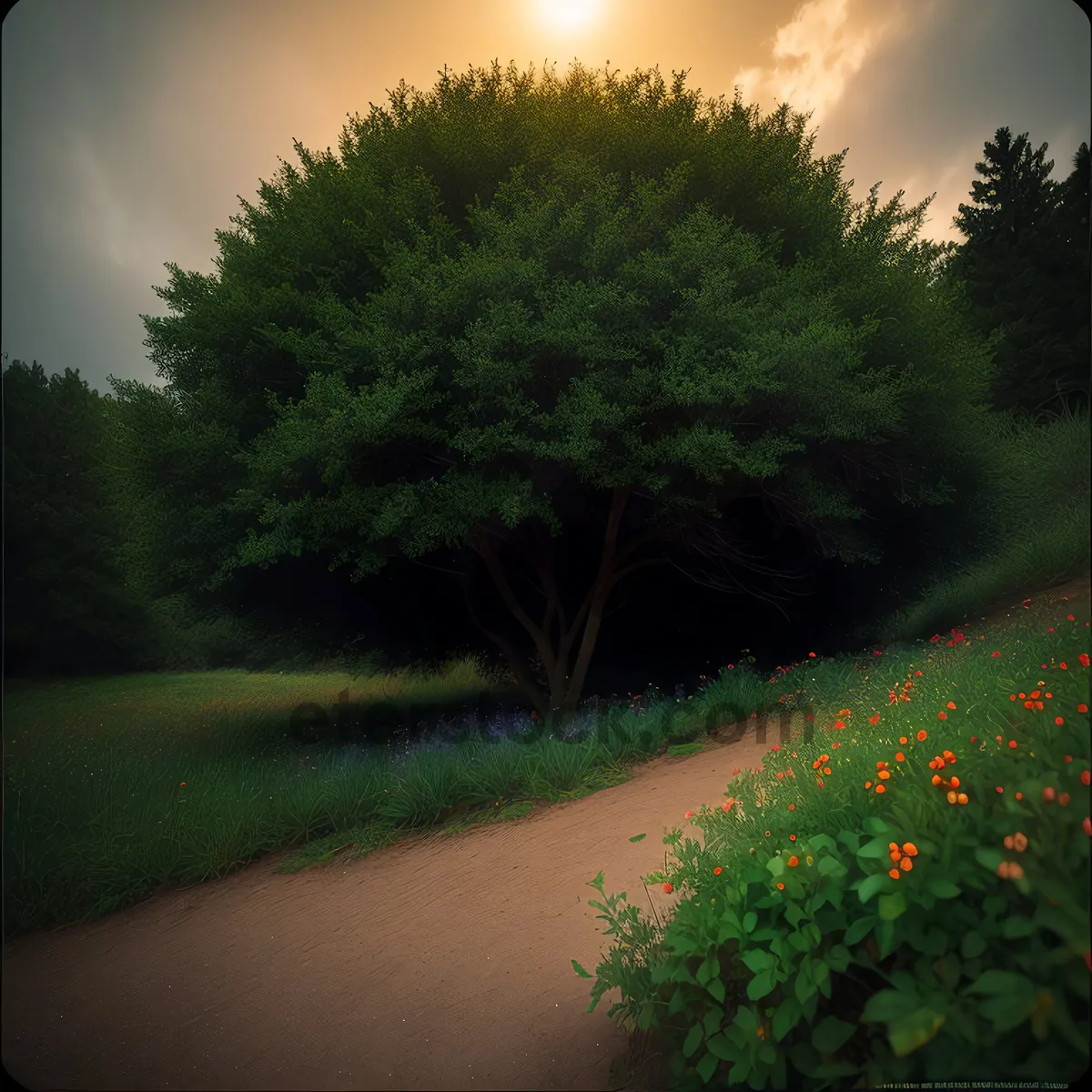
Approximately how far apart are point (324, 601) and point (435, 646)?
2199 millimetres

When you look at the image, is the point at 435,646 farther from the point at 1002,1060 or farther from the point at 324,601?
the point at 1002,1060

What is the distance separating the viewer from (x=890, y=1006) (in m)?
1.85

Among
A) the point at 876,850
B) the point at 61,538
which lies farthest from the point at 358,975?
the point at 61,538

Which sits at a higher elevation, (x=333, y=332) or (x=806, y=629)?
(x=333, y=332)

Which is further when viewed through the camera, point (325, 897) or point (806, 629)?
point (806, 629)

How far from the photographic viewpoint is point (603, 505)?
29.6ft

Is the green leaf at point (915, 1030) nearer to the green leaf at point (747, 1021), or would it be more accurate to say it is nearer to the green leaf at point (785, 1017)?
the green leaf at point (785, 1017)

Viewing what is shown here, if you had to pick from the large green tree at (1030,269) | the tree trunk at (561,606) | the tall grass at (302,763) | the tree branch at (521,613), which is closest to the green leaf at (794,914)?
the tall grass at (302,763)

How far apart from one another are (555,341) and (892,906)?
5520 mm

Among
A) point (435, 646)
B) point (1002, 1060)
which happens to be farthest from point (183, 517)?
point (1002, 1060)

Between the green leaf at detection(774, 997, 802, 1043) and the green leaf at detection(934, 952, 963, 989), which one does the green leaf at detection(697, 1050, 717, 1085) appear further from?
the green leaf at detection(934, 952, 963, 989)

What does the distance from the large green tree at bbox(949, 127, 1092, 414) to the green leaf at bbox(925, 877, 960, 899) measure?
2308mm

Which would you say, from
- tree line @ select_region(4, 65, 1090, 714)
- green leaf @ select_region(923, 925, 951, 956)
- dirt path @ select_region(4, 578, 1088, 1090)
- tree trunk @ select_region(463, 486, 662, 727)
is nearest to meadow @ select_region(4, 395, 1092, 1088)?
green leaf @ select_region(923, 925, 951, 956)

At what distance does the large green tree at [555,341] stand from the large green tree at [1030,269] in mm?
841
